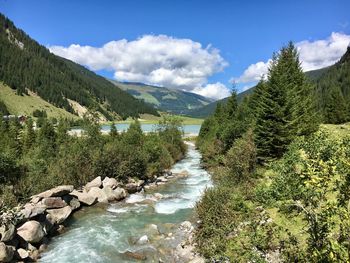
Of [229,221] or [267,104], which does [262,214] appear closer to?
[229,221]

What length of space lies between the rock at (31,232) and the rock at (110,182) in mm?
16437

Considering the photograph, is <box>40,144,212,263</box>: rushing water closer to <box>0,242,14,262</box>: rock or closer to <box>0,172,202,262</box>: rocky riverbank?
<box>0,172,202,262</box>: rocky riverbank

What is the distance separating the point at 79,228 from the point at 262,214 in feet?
54.4

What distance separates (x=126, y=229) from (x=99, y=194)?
10502 mm

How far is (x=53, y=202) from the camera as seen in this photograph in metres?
30.9

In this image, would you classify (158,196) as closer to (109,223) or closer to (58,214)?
(109,223)

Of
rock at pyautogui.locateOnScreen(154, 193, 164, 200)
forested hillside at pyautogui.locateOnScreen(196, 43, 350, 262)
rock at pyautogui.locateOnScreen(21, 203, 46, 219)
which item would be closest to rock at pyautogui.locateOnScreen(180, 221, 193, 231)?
forested hillside at pyautogui.locateOnScreen(196, 43, 350, 262)

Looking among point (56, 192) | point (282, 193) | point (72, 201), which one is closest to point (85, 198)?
point (72, 201)

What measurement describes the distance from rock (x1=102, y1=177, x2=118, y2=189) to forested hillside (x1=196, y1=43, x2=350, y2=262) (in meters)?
15.5

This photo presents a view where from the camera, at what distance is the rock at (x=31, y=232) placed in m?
23.4

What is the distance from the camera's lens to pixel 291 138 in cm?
3475

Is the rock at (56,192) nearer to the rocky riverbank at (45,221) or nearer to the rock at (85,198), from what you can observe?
the rocky riverbank at (45,221)

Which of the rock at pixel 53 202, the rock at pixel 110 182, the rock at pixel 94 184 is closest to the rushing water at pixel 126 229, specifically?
the rock at pixel 53 202

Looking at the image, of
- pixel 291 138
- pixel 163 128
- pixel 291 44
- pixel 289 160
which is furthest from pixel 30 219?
pixel 163 128
